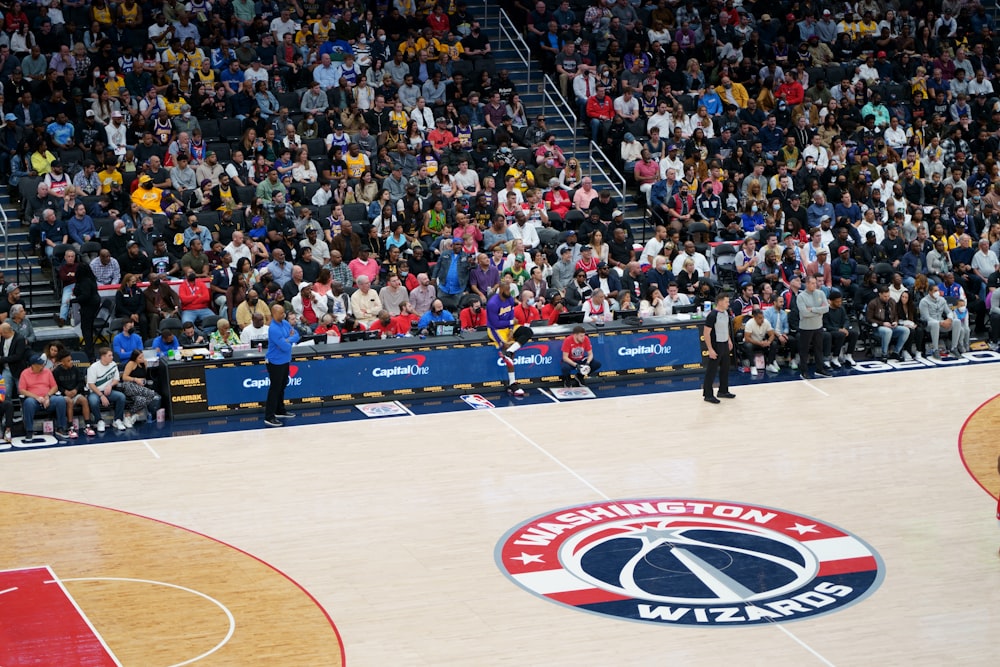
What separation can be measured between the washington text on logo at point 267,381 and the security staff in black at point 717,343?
6.40 m

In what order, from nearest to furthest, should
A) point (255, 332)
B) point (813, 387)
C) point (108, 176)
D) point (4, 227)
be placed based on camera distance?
point (255, 332) < point (813, 387) < point (4, 227) < point (108, 176)

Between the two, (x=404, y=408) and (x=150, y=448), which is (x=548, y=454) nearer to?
(x=404, y=408)

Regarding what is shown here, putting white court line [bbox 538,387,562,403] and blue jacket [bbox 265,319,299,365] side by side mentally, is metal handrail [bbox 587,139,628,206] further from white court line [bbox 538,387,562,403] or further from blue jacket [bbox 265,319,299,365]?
blue jacket [bbox 265,319,299,365]

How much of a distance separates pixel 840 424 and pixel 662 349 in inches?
155

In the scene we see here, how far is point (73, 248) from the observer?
24.8 m

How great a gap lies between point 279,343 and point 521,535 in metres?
5.99

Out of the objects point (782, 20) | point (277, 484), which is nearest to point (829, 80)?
point (782, 20)

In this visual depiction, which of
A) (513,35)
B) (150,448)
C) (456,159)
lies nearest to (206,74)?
(456,159)

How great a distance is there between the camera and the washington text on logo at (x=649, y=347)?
2484 centimetres

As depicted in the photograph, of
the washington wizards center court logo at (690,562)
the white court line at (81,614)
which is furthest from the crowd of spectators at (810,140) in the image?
the white court line at (81,614)

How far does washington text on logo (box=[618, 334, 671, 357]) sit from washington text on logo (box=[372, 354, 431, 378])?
3.51m

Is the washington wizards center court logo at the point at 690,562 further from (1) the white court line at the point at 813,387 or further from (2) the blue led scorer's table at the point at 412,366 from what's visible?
(1) the white court line at the point at 813,387

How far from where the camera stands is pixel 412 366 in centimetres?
2353

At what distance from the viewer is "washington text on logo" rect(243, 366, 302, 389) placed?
74.4 feet
